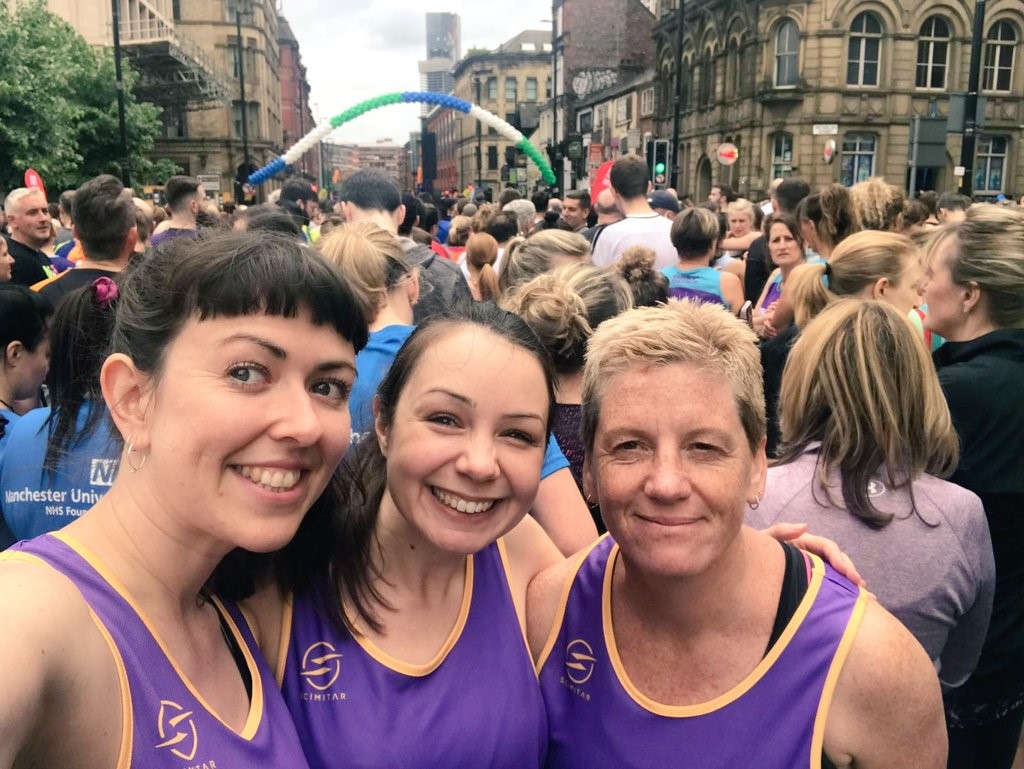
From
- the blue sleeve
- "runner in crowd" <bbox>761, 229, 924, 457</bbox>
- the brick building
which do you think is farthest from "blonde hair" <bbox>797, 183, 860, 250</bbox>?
the brick building

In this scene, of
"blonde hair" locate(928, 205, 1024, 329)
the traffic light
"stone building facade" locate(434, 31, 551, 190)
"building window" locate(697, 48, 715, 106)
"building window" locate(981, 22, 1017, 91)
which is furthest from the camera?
"stone building facade" locate(434, 31, 551, 190)

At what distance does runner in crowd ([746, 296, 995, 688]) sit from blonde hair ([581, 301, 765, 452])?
686 millimetres

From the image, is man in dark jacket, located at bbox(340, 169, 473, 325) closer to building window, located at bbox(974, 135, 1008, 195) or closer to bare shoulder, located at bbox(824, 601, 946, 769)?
bare shoulder, located at bbox(824, 601, 946, 769)

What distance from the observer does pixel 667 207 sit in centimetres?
1072

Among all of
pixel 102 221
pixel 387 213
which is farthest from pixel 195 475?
pixel 387 213

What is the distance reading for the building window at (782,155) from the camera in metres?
37.0

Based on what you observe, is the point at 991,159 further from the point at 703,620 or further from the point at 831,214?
the point at 703,620

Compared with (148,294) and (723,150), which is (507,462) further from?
(723,150)

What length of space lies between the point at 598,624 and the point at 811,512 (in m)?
0.89

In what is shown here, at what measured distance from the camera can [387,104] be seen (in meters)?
37.8

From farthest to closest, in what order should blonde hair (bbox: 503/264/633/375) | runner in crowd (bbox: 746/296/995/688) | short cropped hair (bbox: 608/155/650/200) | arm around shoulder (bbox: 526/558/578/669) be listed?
short cropped hair (bbox: 608/155/650/200), blonde hair (bbox: 503/264/633/375), runner in crowd (bbox: 746/296/995/688), arm around shoulder (bbox: 526/558/578/669)

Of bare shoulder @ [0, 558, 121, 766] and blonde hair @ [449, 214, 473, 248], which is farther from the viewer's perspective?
blonde hair @ [449, 214, 473, 248]

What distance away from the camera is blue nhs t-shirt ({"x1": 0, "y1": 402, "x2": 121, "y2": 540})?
2643mm

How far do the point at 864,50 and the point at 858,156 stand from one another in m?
4.41
